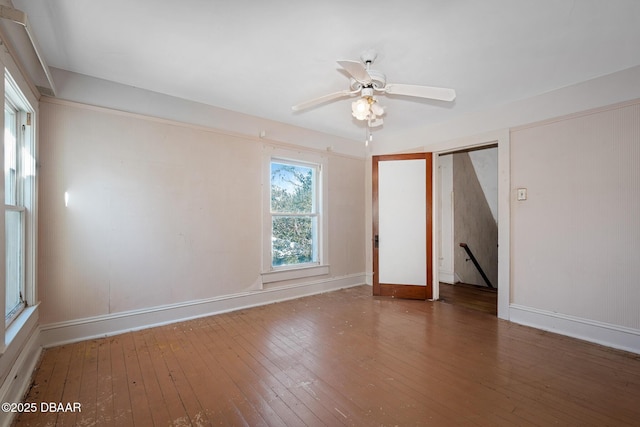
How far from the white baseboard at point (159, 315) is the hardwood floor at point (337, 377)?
11 cm

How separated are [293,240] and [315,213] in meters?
0.58

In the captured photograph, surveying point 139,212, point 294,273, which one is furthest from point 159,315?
point 294,273

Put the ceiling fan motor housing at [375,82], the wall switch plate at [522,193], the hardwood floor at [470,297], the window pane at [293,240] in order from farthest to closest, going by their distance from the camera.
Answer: the window pane at [293,240]
the hardwood floor at [470,297]
the wall switch plate at [522,193]
the ceiling fan motor housing at [375,82]

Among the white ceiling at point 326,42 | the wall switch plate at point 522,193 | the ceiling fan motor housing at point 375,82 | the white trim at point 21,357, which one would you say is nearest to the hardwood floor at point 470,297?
the wall switch plate at point 522,193

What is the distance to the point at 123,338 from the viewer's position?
9.31ft

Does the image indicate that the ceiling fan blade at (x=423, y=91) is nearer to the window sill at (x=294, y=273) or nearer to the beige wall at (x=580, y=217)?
the beige wall at (x=580, y=217)

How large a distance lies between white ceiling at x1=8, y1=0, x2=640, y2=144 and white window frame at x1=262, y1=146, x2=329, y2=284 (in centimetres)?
105

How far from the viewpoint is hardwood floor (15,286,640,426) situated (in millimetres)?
1755

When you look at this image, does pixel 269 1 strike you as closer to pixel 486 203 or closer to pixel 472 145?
pixel 472 145

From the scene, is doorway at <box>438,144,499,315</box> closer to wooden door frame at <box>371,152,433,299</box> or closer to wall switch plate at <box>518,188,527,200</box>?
wooden door frame at <box>371,152,433,299</box>

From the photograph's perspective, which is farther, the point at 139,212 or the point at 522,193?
the point at 522,193

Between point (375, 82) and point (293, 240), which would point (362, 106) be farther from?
point (293, 240)

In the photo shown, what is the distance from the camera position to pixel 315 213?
462cm

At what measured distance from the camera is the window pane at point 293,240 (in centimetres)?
420
